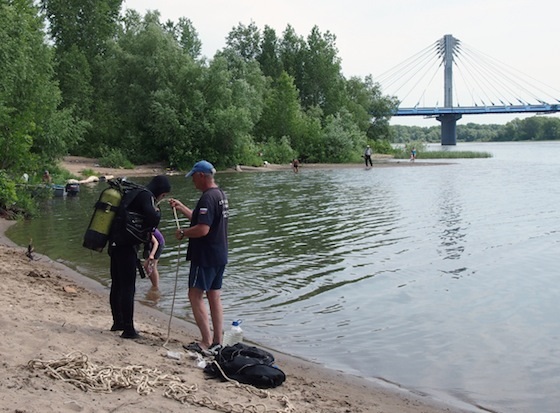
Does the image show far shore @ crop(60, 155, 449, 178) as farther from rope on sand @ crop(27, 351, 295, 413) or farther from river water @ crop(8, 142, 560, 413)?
rope on sand @ crop(27, 351, 295, 413)

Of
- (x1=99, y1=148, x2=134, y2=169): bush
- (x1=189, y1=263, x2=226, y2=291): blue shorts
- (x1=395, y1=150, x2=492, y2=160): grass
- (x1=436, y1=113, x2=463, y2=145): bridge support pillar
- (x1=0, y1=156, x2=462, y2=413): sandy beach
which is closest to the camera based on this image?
(x1=0, y1=156, x2=462, y2=413): sandy beach

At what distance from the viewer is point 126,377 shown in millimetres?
5406

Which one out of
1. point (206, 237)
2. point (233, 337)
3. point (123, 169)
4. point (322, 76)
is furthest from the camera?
point (322, 76)

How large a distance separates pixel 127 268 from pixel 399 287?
18.4 feet

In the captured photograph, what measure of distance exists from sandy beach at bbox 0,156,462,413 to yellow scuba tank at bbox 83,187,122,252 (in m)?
1.02

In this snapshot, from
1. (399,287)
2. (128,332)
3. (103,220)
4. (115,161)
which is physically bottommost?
(399,287)

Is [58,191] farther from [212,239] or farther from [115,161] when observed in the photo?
[212,239]

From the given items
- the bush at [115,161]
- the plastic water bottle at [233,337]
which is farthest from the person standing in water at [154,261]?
the bush at [115,161]

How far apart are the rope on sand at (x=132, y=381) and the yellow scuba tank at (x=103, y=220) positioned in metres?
1.38

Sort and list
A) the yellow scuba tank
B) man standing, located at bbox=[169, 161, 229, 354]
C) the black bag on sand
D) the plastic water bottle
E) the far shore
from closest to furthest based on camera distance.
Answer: the black bag on sand → man standing, located at bbox=[169, 161, 229, 354] → the yellow scuba tank → the plastic water bottle → the far shore

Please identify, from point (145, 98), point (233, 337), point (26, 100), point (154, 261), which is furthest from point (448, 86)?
point (233, 337)

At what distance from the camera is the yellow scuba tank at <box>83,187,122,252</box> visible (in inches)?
264

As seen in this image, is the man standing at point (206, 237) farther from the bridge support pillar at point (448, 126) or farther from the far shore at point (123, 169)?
the bridge support pillar at point (448, 126)

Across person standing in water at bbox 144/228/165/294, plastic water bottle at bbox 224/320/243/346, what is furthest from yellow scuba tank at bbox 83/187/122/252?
person standing in water at bbox 144/228/165/294
